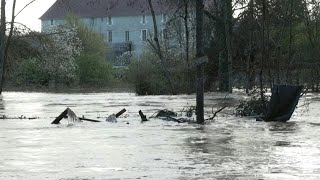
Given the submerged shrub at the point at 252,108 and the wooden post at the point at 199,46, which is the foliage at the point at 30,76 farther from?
the wooden post at the point at 199,46

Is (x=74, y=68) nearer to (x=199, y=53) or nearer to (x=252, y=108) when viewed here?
(x=252, y=108)

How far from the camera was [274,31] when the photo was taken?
90.4 ft

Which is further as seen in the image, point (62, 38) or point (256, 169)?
point (62, 38)

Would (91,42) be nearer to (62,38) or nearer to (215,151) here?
(62,38)

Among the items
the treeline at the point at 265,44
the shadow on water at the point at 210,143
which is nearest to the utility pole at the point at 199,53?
the shadow on water at the point at 210,143

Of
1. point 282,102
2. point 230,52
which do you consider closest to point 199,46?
point 282,102

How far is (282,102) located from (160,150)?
7783 mm

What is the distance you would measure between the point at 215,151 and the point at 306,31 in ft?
131

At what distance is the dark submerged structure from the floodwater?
2.78 feet

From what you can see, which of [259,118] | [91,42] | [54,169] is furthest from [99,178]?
[91,42]

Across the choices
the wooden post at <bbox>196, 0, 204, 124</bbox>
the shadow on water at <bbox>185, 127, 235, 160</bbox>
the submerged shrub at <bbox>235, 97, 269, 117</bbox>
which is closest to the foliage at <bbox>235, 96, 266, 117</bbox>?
the submerged shrub at <bbox>235, 97, 269, 117</bbox>

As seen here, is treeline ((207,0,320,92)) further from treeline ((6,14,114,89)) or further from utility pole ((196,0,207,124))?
treeline ((6,14,114,89))

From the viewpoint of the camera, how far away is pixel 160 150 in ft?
39.0

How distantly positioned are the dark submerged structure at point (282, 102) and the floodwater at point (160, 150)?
2.78 ft
